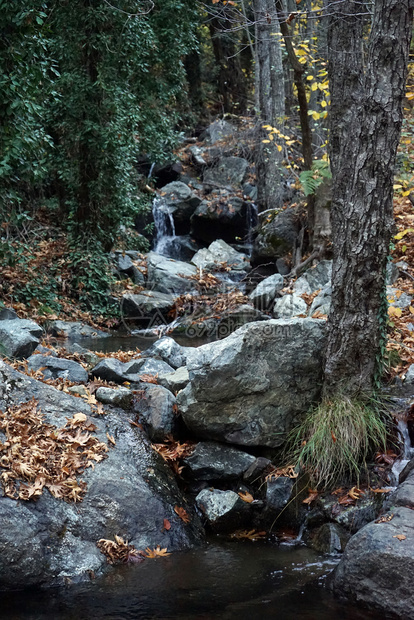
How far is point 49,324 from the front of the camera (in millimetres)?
10102

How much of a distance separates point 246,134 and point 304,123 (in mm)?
8277

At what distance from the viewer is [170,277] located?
13.0 m

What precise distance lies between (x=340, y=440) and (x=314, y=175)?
6.40m

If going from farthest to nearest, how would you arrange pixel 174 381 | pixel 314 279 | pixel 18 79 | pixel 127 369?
pixel 314 279 < pixel 18 79 < pixel 127 369 < pixel 174 381

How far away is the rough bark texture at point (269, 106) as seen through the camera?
47.2 feet

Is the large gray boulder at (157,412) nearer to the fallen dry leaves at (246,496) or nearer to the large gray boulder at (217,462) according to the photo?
the large gray boulder at (217,462)

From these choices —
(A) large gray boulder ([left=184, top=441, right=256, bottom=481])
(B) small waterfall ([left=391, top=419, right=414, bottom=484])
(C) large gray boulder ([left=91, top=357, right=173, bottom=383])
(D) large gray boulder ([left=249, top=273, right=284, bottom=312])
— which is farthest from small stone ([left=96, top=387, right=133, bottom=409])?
(D) large gray boulder ([left=249, top=273, right=284, bottom=312])

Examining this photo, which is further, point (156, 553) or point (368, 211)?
point (368, 211)

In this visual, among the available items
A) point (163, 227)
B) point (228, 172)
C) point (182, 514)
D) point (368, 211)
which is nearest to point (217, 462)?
point (182, 514)

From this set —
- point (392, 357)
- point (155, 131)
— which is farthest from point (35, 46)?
point (392, 357)

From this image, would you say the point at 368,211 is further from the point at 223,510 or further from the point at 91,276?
the point at 91,276

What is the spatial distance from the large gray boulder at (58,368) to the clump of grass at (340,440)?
7.87 feet

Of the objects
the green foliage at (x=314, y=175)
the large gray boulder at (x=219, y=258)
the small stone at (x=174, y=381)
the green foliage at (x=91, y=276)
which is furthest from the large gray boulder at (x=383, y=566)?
the large gray boulder at (x=219, y=258)

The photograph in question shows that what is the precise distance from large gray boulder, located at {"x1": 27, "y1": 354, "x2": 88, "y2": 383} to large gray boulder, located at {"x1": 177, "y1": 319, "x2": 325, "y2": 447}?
1.30 metres
